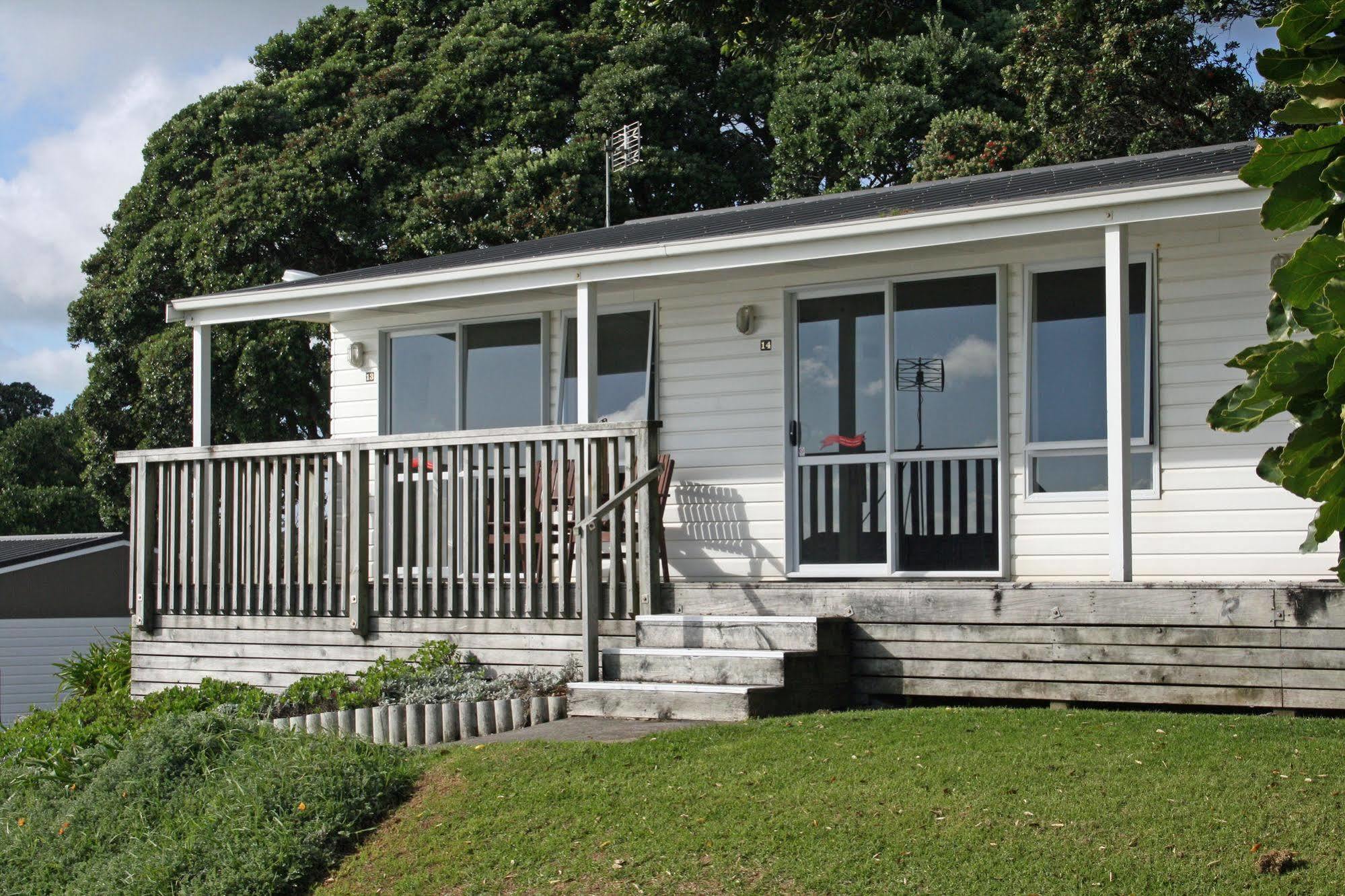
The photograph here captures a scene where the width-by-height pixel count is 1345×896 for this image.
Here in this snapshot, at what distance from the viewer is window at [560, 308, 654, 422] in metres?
11.2

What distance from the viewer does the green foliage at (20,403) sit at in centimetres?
5150

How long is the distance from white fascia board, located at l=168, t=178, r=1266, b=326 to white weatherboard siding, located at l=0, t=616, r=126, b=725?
24.6ft

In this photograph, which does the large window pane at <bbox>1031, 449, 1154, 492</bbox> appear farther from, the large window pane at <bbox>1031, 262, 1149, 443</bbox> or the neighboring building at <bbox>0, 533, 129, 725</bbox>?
the neighboring building at <bbox>0, 533, 129, 725</bbox>

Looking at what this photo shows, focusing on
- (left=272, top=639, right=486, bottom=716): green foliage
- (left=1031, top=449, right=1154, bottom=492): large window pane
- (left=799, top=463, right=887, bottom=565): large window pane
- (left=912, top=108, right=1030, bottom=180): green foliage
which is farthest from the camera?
(left=912, top=108, right=1030, bottom=180): green foliage

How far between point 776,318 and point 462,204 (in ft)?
47.6

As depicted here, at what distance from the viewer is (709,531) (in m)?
10.8

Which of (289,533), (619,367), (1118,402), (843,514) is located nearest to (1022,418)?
(1118,402)

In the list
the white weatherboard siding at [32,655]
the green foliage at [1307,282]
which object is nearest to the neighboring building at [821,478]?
the green foliage at [1307,282]

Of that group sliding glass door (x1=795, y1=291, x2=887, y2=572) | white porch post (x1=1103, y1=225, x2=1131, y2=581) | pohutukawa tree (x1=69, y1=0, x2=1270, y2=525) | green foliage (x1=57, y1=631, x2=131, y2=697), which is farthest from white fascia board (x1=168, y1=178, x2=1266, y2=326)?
pohutukawa tree (x1=69, y1=0, x2=1270, y2=525)

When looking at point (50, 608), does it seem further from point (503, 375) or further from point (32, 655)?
point (503, 375)

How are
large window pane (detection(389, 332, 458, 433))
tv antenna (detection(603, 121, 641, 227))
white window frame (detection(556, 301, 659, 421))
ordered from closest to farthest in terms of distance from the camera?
white window frame (detection(556, 301, 659, 421)) < large window pane (detection(389, 332, 458, 433)) < tv antenna (detection(603, 121, 641, 227))

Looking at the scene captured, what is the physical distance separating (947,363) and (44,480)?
35.1m

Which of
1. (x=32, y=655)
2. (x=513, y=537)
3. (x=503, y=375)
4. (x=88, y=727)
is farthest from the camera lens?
(x=32, y=655)

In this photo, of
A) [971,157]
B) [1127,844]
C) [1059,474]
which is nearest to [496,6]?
[971,157]
